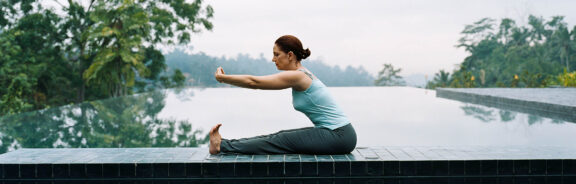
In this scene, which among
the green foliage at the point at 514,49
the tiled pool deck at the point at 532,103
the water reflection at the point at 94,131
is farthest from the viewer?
the green foliage at the point at 514,49

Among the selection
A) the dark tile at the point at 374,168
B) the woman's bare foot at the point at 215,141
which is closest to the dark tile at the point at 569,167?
the dark tile at the point at 374,168

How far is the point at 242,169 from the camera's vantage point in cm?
279

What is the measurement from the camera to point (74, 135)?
4.98m

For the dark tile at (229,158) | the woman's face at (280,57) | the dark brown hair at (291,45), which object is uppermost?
the dark brown hair at (291,45)

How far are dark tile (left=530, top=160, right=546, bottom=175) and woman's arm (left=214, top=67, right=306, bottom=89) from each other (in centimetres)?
143

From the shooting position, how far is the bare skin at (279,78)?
2.66 metres

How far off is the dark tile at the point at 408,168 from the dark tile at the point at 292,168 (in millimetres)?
599

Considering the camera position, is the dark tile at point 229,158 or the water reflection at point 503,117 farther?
the water reflection at point 503,117

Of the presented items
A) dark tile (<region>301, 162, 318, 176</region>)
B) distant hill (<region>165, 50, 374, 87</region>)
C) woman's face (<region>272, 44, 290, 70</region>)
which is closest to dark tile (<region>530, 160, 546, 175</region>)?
dark tile (<region>301, 162, 318, 176</region>)

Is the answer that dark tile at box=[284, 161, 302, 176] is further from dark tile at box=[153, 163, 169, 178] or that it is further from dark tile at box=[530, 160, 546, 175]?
dark tile at box=[530, 160, 546, 175]

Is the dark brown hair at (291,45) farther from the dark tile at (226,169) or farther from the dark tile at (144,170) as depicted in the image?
the dark tile at (144,170)

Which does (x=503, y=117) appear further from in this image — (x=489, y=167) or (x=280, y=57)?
(x=280, y=57)

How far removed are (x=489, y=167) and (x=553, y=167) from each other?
0.38 m

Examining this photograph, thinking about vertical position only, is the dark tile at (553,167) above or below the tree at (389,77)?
below
